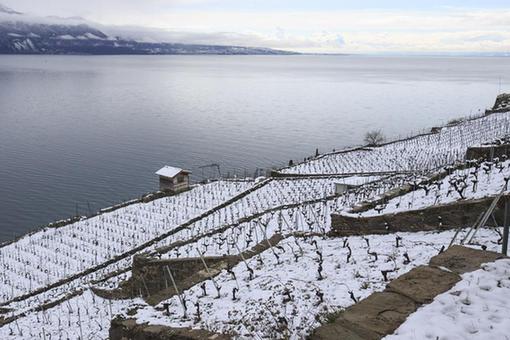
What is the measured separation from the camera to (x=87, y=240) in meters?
27.1

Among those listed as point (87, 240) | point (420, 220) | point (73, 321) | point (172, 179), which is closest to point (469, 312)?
point (420, 220)

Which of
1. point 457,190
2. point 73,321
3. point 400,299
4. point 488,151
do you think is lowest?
point 73,321

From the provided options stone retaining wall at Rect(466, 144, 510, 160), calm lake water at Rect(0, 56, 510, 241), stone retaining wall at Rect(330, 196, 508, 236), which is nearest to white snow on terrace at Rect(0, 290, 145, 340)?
stone retaining wall at Rect(330, 196, 508, 236)

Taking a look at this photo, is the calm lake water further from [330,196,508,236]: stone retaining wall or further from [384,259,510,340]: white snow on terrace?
[384,259,510,340]: white snow on terrace

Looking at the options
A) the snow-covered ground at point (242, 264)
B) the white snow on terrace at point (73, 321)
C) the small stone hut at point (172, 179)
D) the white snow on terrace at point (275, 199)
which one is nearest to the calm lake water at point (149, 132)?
the small stone hut at point (172, 179)

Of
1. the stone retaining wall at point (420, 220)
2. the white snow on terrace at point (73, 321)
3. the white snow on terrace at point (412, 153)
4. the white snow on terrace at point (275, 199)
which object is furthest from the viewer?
the white snow on terrace at point (412, 153)

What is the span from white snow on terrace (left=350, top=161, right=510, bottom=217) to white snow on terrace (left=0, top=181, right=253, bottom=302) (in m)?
16.6

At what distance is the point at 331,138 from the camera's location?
204ft

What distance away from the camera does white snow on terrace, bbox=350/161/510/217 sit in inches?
452

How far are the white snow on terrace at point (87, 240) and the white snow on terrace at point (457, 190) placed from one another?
16590mm

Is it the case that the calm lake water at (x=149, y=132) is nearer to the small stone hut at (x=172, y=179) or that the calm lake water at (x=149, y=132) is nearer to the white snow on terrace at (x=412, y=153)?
the small stone hut at (x=172, y=179)

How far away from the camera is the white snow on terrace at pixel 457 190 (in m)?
11.5

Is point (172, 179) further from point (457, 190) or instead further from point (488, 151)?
point (457, 190)

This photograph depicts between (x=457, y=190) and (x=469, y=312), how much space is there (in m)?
Answer: 6.52
